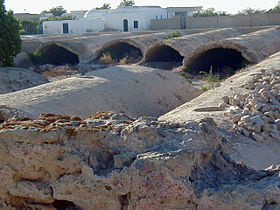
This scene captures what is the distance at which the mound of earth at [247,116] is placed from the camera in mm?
5081

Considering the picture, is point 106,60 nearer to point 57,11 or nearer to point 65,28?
point 65,28

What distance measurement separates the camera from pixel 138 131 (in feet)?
9.99

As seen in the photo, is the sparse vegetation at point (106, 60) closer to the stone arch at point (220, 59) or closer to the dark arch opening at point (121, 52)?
the dark arch opening at point (121, 52)

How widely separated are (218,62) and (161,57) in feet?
8.83

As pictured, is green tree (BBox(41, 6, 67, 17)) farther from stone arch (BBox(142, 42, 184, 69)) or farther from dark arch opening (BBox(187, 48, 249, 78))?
dark arch opening (BBox(187, 48, 249, 78))

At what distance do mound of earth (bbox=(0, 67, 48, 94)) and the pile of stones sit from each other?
6.56m

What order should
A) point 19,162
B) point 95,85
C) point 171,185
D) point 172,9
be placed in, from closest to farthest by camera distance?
point 171,185 → point 19,162 → point 95,85 → point 172,9

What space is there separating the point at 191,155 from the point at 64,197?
1.01m

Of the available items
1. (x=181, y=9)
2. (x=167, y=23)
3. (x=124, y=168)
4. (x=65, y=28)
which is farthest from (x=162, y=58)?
(x=181, y=9)

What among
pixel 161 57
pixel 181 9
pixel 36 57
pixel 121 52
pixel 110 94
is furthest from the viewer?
pixel 181 9

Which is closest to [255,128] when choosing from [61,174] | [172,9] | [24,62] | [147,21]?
[61,174]

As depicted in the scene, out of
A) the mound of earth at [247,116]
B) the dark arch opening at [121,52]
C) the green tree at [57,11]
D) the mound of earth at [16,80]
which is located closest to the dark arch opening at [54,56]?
the dark arch opening at [121,52]

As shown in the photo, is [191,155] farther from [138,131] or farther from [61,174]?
[61,174]

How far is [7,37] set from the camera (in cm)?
1388
